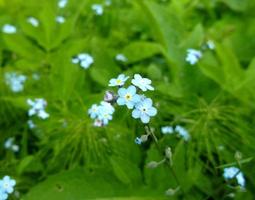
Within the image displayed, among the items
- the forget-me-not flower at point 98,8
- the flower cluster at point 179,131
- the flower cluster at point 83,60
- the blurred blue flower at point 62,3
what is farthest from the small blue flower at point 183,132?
the blurred blue flower at point 62,3

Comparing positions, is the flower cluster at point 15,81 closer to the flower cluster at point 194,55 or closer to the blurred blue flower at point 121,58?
the blurred blue flower at point 121,58

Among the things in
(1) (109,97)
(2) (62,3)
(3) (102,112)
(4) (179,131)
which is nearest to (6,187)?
(3) (102,112)

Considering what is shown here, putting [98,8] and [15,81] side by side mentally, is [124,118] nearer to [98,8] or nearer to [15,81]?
[15,81]

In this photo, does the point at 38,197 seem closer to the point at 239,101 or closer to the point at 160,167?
the point at 160,167

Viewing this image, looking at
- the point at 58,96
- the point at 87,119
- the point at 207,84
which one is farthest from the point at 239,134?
the point at 58,96

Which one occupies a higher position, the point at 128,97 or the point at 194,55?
the point at 194,55

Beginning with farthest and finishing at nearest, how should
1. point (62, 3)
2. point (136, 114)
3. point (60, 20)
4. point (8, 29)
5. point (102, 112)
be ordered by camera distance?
point (62, 3) < point (60, 20) < point (8, 29) < point (102, 112) < point (136, 114)

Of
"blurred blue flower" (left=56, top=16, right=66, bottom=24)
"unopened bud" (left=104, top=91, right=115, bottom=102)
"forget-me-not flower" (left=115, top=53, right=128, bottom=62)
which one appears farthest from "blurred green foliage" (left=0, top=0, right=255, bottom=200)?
"unopened bud" (left=104, top=91, right=115, bottom=102)
